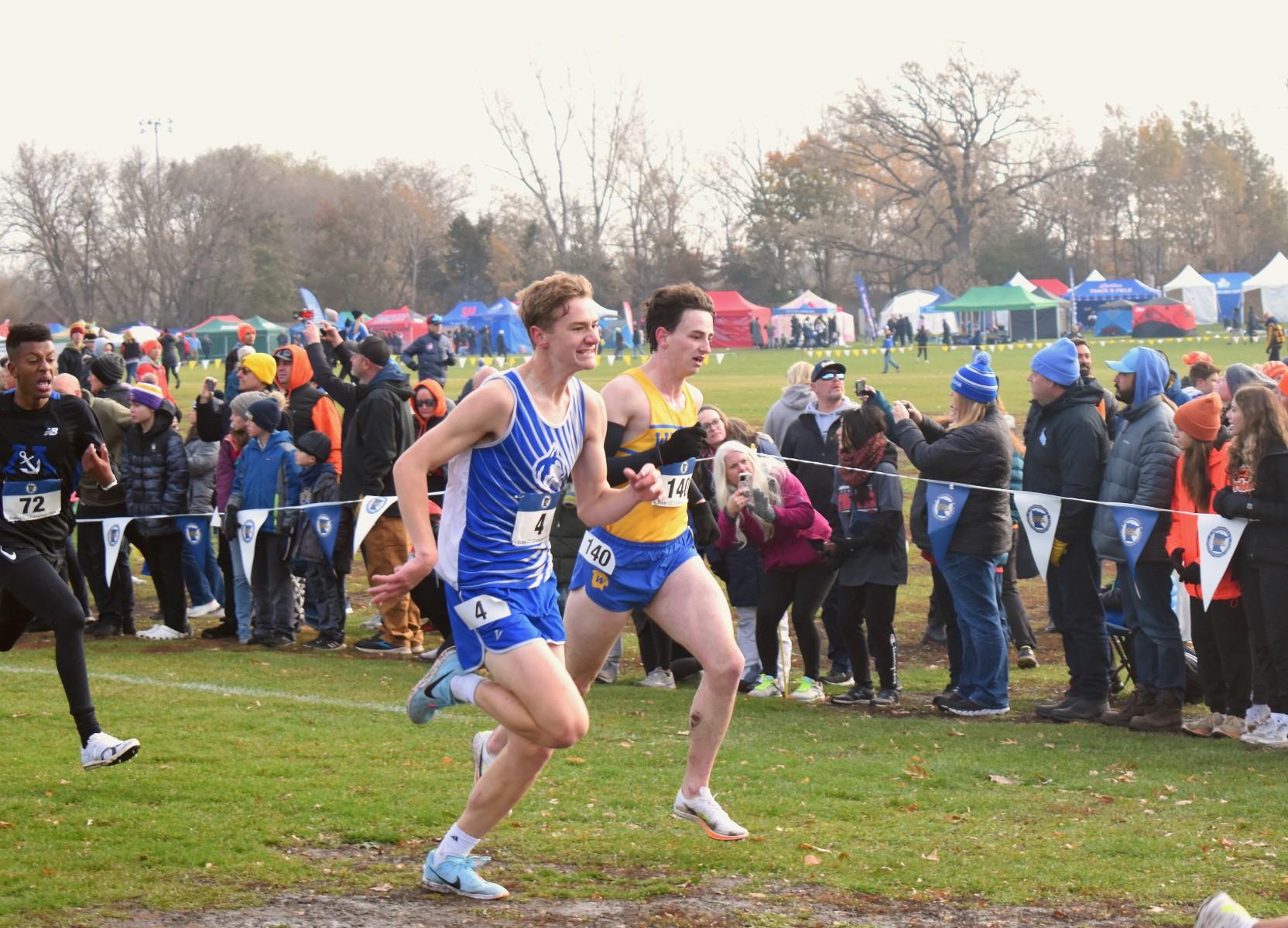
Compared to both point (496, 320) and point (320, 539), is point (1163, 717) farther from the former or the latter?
point (496, 320)

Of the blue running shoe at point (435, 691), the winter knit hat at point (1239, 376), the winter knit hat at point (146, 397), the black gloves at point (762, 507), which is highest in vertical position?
the winter knit hat at point (146, 397)

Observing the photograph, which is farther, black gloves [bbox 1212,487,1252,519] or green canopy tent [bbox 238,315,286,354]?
green canopy tent [bbox 238,315,286,354]

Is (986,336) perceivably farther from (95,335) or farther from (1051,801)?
(1051,801)

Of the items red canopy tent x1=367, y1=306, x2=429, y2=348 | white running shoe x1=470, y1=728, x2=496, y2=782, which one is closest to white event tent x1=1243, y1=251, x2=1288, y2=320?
red canopy tent x1=367, y1=306, x2=429, y2=348

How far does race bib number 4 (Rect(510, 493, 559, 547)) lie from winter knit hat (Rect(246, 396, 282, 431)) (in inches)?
256

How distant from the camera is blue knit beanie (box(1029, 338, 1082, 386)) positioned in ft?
27.2

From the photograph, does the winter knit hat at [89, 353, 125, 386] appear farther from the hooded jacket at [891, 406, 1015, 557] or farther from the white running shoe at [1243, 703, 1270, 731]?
the white running shoe at [1243, 703, 1270, 731]

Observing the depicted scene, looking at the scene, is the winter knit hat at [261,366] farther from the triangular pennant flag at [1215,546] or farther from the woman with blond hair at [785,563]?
the triangular pennant flag at [1215,546]

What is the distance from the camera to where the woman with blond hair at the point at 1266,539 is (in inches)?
287

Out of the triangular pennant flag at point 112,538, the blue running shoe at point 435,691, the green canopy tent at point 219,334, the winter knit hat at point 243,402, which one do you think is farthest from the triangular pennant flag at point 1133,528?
the green canopy tent at point 219,334

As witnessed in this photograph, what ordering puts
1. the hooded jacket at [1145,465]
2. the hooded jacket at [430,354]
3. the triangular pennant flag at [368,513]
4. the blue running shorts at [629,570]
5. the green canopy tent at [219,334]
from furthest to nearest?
the green canopy tent at [219,334] → the hooded jacket at [430,354] → the triangular pennant flag at [368,513] → the hooded jacket at [1145,465] → the blue running shorts at [629,570]

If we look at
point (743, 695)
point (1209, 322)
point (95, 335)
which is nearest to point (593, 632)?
point (743, 695)

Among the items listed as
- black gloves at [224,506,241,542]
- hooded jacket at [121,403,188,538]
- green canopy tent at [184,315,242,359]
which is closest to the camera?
black gloves at [224,506,241,542]

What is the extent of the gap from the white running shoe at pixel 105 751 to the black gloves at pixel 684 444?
256 cm
